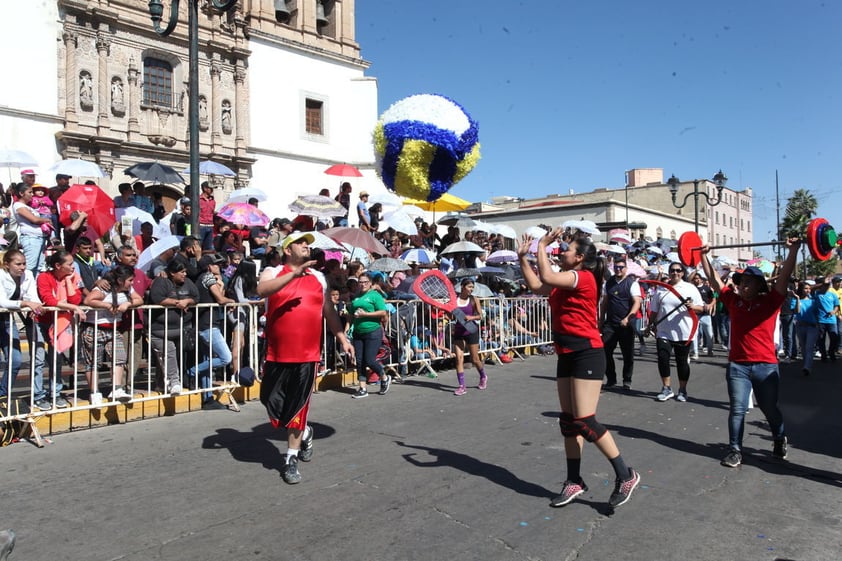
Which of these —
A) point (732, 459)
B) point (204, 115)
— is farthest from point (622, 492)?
point (204, 115)

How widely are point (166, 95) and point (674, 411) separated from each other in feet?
75.5

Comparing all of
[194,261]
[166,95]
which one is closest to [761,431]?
[194,261]

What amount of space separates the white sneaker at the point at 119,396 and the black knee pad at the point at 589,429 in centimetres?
513

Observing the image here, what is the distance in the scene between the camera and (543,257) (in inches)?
176

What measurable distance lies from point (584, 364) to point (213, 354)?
204 inches

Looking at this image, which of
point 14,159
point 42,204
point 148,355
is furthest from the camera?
point 14,159

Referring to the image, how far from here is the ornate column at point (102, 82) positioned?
22.4 metres

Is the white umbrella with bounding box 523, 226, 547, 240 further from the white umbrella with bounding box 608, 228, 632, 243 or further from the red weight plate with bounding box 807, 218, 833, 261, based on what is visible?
the white umbrella with bounding box 608, 228, 632, 243

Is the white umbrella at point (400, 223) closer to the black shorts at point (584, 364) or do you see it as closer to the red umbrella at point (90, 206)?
the red umbrella at point (90, 206)

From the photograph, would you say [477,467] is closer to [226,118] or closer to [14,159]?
[14,159]

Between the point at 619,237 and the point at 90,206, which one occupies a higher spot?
the point at 619,237

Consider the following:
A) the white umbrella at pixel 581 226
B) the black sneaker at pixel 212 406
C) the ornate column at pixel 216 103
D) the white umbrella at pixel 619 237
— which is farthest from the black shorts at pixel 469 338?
the ornate column at pixel 216 103

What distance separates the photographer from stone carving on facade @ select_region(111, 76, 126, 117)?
22953 millimetres

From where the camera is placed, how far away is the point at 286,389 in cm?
550
